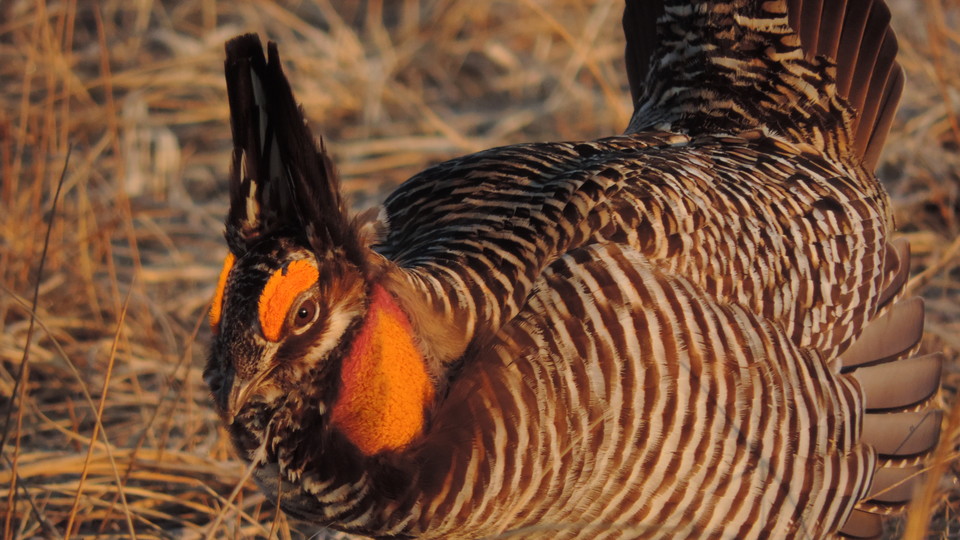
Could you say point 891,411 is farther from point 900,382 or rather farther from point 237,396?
point 237,396

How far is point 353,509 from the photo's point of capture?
90.0 inches

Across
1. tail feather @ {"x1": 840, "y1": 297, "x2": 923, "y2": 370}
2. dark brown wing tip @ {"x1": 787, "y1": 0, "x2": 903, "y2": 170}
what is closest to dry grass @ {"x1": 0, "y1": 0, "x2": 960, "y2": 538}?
tail feather @ {"x1": 840, "y1": 297, "x2": 923, "y2": 370}

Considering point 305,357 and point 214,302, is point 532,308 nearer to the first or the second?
point 305,357

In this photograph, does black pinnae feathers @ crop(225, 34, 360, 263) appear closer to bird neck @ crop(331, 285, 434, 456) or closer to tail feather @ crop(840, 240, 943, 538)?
bird neck @ crop(331, 285, 434, 456)

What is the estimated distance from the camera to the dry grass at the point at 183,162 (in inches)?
120

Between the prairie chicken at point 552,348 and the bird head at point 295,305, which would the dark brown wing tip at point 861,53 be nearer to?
the prairie chicken at point 552,348

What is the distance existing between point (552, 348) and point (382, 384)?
1.02ft

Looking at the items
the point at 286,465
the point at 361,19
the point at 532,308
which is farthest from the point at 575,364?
the point at 361,19

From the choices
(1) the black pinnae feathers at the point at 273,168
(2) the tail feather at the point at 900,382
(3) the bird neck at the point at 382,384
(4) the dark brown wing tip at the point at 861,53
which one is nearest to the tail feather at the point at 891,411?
(2) the tail feather at the point at 900,382

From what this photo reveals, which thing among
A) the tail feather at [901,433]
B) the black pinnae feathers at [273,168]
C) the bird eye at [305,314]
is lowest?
the tail feather at [901,433]

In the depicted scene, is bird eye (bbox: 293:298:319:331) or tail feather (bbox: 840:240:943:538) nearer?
bird eye (bbox: 293:298:319:331)

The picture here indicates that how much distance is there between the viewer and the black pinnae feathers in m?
2.12

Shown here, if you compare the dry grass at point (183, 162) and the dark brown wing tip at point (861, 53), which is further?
the dark brown wing tip at point (861, 53)

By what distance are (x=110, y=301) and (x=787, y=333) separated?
2.24 metres
